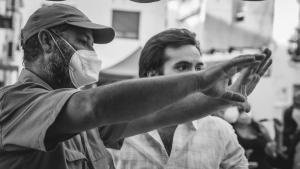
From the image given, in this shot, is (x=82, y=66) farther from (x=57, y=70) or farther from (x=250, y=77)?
(x=250, y=77)

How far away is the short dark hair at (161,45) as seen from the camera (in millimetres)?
2406

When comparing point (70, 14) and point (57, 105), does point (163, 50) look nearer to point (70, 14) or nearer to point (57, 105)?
point (70, 14)

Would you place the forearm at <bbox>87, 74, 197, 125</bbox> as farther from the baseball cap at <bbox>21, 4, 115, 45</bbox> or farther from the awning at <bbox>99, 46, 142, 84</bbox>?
the awning at <bbox>99, 46, 142, 84</bbox>

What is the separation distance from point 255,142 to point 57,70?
438cm

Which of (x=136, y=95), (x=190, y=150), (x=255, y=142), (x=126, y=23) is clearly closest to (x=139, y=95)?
(x=136, y=95)

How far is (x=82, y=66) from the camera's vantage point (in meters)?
2.04

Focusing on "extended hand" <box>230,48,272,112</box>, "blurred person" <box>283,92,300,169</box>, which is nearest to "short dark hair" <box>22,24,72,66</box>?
"extended hand" <box>230,48,272,112</box>

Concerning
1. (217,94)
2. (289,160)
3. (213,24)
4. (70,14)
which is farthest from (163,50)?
(213,24)

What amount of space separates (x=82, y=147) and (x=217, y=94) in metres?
0.69

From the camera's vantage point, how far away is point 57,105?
149cm

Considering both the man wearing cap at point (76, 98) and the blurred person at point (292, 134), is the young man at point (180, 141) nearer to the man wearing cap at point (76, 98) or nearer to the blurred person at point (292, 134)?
the man wearing cap at point (76, 98)

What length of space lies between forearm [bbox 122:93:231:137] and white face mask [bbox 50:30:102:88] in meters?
0.28

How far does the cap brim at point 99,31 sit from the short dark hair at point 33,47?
0.06m

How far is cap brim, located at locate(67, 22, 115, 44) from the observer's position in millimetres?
1891
